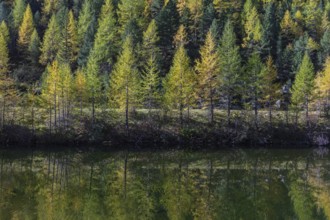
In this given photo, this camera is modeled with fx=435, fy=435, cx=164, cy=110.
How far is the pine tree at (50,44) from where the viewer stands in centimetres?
9686

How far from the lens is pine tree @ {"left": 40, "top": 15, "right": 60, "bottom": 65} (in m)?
Result: 96.9

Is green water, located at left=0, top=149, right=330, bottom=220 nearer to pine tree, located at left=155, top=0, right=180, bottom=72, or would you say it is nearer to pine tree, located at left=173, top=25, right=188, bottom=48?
pine tree, located at left=155, top=0, right=180, bottom=72

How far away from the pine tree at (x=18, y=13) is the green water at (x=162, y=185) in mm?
64038

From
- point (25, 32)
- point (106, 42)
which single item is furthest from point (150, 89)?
point (25, 32)

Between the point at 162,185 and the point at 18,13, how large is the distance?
91.0 metres

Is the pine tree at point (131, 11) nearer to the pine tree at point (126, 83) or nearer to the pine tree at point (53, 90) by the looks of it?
the pine tree at point (126, 83)

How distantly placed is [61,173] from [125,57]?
28.9m

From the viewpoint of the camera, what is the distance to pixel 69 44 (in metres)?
98.3

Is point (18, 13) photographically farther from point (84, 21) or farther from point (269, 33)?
point (269, 33)

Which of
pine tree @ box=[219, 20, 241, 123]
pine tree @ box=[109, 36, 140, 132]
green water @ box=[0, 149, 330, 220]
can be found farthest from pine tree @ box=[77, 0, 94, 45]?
green water @ box=[0, 149, 330, 220]

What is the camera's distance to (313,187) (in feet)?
133

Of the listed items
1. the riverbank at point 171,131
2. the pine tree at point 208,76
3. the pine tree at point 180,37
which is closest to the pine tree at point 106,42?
the pine tree at point 180,37

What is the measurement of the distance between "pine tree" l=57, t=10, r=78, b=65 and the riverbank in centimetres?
2910

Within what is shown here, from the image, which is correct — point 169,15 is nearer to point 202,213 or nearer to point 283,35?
point 283,35
